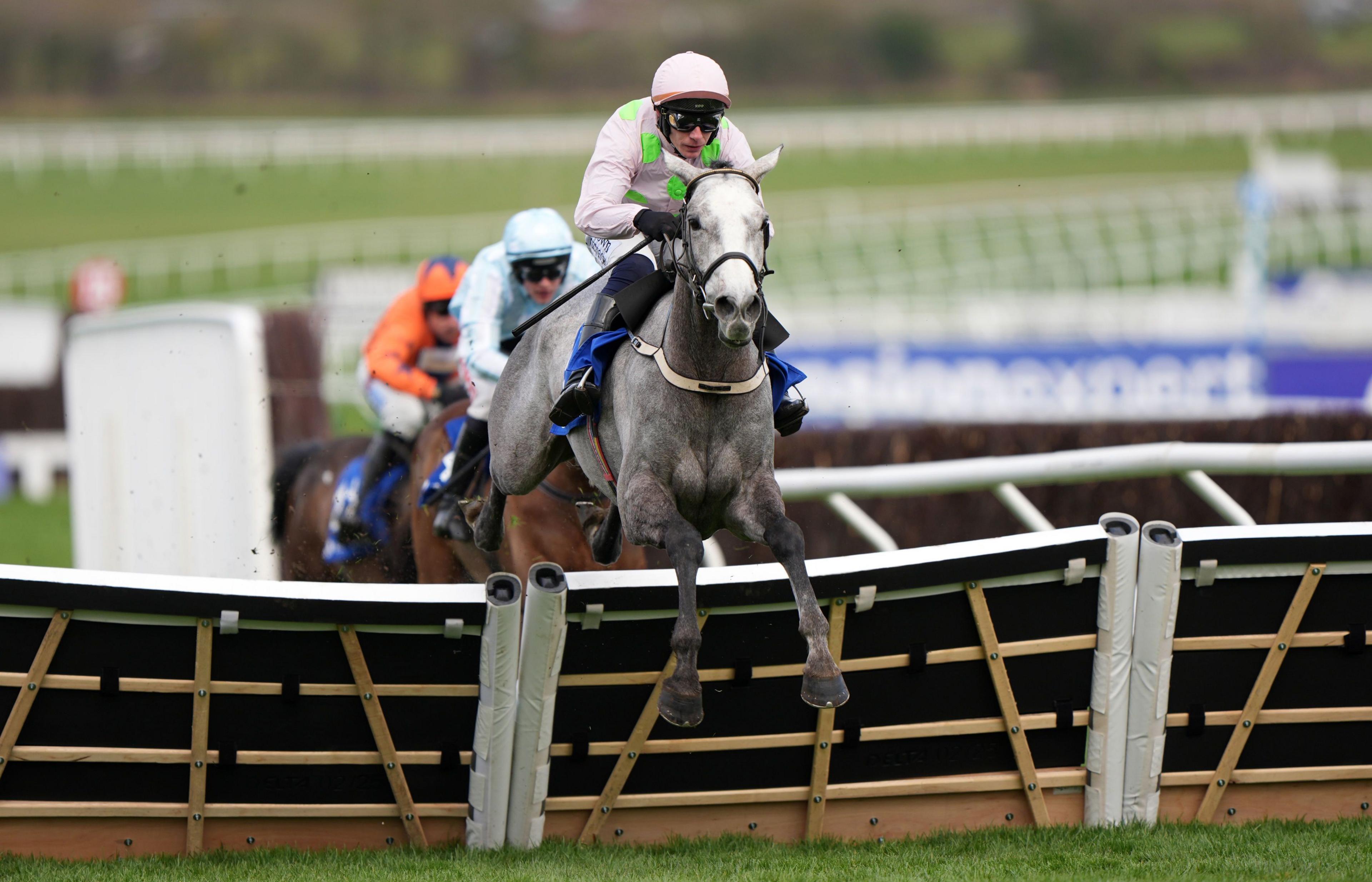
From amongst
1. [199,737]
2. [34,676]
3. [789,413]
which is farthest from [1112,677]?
[34,676]

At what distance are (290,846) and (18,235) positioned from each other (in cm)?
2927

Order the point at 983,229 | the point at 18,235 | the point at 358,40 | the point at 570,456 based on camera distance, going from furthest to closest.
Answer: the point at 358,40 < the point at 18,235 < the point at 983,229 < the point at 570,456

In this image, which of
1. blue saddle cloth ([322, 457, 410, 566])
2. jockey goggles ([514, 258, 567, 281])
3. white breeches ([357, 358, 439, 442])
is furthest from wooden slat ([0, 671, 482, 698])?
white breeches ([357, 358, 439, 442])

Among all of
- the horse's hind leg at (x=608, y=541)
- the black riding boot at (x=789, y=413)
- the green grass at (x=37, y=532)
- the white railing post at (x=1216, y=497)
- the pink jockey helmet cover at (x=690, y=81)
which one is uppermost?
the pink jockey helmet cover at (x=690, y=81)

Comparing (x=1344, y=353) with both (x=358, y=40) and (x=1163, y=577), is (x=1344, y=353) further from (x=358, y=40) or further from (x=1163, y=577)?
(x=358, y=40)

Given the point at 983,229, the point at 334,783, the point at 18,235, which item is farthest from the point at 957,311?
the point at 18,235

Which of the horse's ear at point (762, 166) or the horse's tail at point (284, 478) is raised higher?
the horse's ear at point (762, 166)

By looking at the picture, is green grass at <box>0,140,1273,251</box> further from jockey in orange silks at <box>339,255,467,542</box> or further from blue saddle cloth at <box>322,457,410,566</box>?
blue saddle cloth at <box>322,457,410,566</box>

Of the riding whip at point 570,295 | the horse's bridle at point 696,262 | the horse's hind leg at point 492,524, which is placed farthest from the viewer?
Result: the horse's hind leg at point 492,524

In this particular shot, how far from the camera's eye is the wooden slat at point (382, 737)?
434 cm

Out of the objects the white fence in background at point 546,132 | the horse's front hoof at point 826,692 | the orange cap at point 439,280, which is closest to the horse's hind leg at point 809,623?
the horse's front hoof at point 826,692

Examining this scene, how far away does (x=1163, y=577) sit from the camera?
4.41 metres

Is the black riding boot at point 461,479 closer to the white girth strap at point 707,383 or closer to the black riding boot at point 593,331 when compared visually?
the black riding boot at point 593,331

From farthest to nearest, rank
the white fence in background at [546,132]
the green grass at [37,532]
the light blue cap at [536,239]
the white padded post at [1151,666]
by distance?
the white fence in background at [546,132]
the green grass at [37,532]
the light blue cap at [536,239]
the white padded post at [1151,666]
